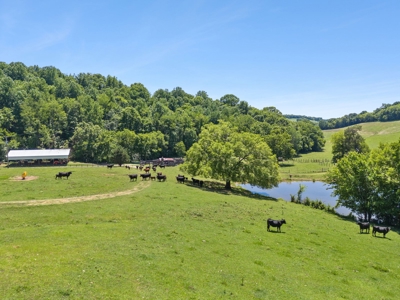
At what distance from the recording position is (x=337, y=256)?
19.7 m

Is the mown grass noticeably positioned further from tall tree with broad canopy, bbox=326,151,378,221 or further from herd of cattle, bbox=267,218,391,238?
tall tree with broad canopy, bbox=326,151,378,221

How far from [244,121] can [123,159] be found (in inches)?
3193

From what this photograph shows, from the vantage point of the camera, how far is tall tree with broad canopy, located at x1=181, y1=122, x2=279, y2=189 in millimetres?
44594

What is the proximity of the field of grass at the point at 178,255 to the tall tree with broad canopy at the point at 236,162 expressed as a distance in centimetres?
1597

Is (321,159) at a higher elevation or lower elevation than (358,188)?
higher

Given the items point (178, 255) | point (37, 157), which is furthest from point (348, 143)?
point (37, 157)

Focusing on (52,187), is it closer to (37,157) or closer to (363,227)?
(363,227)

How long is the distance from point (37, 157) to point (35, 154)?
4.34ft

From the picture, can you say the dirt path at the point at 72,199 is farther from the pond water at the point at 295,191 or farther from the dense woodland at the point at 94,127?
the dense woodland at the point at 94,127

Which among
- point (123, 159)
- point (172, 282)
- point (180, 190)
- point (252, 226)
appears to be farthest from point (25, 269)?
point (123, 159)

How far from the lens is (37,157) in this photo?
69.2m

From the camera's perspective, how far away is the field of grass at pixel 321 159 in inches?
3418

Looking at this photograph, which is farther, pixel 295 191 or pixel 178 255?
pixel 295 191

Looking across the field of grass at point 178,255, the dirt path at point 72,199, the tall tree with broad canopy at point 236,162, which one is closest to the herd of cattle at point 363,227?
the field of grass at point 178,255
